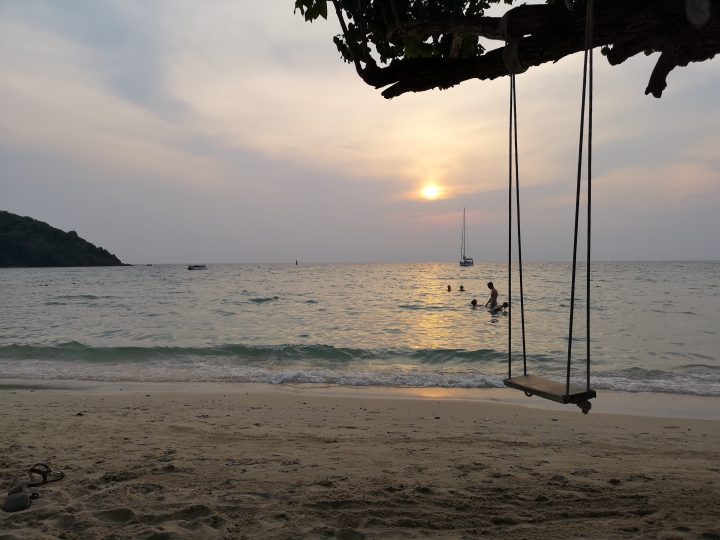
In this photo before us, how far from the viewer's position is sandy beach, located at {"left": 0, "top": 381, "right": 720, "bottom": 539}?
10.8 feet

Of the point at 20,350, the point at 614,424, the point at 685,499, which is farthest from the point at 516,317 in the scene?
the point at 685,499

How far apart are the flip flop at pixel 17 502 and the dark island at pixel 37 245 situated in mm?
124879

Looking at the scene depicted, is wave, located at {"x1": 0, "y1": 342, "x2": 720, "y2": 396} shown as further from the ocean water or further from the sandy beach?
the sandy beach

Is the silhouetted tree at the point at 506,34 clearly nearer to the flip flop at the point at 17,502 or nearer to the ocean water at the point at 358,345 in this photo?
the ocean water at the point at 358,345

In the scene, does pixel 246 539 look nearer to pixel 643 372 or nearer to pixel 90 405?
pixel 90 405

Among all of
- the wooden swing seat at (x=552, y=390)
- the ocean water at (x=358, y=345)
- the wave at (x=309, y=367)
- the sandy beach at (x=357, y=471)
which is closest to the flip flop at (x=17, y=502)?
the sandy beach at (x=357, y=471)

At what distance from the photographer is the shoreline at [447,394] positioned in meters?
7.61

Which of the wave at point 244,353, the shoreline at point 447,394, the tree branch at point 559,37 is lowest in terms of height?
the wave at point 244,353

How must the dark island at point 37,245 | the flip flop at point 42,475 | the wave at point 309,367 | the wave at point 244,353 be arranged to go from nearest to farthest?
the flip flop at point 42,475 < the wave at point 309,367 < the wave at point 244,353 < the dark island at point 37,245

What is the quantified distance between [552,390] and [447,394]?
5.51 meters

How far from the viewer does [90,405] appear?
24.1ft

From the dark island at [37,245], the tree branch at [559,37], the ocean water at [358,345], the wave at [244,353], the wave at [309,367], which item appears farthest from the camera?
the dark island at [37,245]

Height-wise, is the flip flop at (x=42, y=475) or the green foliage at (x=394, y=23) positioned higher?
the green foliage at (x=394, y=23)

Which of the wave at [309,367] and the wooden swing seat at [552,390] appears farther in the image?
the wave at [309,367]
